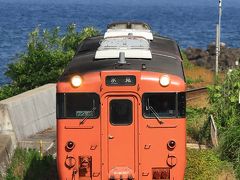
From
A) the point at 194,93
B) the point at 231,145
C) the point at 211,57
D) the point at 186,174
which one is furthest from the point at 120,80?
the point at 211,57

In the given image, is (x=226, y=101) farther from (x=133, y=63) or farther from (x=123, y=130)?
(x=123, y=130)

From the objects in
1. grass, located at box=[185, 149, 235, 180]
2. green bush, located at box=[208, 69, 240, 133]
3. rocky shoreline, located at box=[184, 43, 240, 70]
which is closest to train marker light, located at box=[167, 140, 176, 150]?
grass, located at box=[185, 149, 235, 180]

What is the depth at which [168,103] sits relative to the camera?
11.3 m

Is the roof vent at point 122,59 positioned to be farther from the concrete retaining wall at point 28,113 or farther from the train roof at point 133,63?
the concrete retaining wall at point 28,113

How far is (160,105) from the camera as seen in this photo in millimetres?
11344

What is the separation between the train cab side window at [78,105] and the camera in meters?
11.3

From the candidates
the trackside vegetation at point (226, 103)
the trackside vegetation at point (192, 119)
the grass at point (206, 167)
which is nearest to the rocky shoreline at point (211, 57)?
the trackside vegetation at point (192, 119)

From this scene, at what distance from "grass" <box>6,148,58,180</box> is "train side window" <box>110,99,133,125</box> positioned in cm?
305

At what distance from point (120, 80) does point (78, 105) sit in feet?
3.05

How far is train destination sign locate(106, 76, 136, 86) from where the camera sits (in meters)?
11.2

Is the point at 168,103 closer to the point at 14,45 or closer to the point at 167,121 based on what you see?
the point at 167,121

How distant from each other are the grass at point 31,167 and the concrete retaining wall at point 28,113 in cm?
78

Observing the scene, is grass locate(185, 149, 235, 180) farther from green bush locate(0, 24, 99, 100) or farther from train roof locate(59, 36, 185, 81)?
green bush locate(0, 24, 99, 100)

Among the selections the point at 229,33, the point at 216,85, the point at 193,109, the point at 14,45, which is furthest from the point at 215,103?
the point at 229,33
